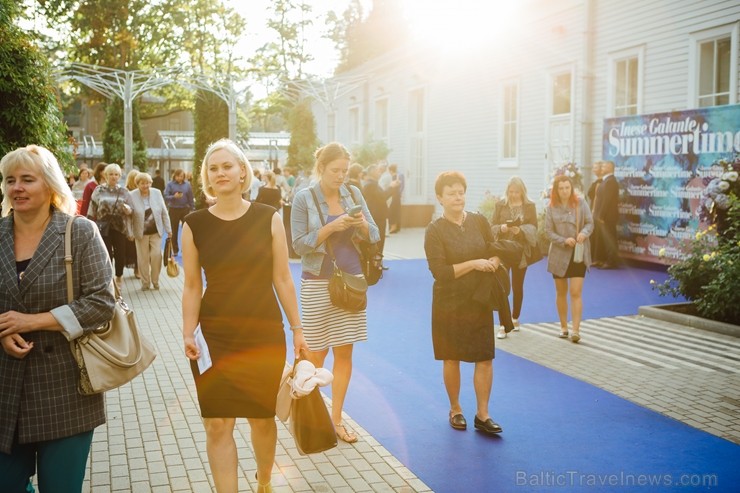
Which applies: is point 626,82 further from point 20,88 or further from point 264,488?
point 264,488

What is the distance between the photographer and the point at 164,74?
30.6 metres

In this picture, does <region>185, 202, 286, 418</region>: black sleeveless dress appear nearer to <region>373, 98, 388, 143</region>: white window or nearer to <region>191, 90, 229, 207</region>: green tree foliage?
<region>373, 98, 388, 143</region>: white window

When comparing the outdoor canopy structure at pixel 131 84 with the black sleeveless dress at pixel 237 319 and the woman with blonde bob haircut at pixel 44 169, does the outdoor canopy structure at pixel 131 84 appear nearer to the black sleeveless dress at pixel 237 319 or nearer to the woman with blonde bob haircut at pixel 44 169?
the black sleeveless dress at pixel 237 319

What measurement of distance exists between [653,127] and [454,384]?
1123 centimetres

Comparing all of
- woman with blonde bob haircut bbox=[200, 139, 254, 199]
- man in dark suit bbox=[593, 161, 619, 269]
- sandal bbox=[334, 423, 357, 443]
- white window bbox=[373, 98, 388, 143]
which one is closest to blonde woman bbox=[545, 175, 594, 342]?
sandal bbox=[334, 423, 357, 443]

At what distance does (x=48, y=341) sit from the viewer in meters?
3.28

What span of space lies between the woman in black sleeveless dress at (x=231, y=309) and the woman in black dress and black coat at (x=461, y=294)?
2.08 m

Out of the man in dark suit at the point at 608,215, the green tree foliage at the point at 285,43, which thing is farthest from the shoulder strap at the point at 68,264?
the green tree foliage at the point at 285,43

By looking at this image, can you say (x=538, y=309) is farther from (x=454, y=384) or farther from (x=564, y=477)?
(x=564, y=477)

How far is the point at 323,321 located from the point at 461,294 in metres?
1.05

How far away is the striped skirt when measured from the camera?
570 cm

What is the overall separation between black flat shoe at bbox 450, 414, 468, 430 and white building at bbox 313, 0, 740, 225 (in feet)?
37.6

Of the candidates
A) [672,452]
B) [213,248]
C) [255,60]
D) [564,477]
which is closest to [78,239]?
[213,248]

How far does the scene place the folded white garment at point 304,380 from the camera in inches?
159
